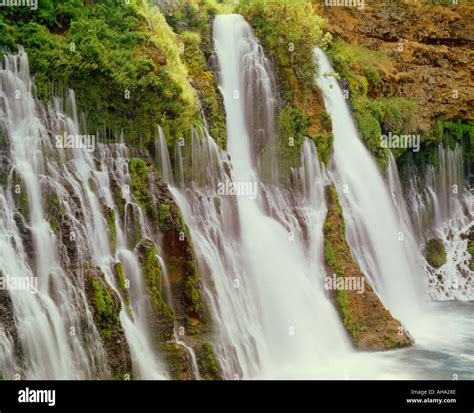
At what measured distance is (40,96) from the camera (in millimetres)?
13312

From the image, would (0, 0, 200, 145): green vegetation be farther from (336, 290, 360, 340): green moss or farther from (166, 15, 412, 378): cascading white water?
(336, 290, 360, 340): green moss

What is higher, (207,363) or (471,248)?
(471,248)

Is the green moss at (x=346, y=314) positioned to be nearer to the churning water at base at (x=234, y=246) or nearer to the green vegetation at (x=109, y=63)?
the churning water at base at (x=234, y=246)

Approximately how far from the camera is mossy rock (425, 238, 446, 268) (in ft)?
76.9

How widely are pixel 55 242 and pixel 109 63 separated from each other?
13.1 ft

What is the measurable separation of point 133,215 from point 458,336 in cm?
837

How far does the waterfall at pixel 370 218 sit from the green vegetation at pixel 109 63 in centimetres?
486

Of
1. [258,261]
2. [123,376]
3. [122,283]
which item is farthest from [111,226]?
[258,261]

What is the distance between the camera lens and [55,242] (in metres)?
11.8

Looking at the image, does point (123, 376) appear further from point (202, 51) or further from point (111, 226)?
point (202, 51)

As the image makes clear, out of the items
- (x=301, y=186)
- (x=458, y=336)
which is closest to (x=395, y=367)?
(x=458, y=336)

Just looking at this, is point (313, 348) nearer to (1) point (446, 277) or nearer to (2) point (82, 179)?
(2) point (82, 179)

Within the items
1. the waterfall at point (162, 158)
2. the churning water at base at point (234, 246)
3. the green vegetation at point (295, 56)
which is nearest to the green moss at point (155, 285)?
the churning water at base at point (234, 246)

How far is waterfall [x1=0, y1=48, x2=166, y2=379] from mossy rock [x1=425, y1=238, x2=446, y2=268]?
1248 centimetres
